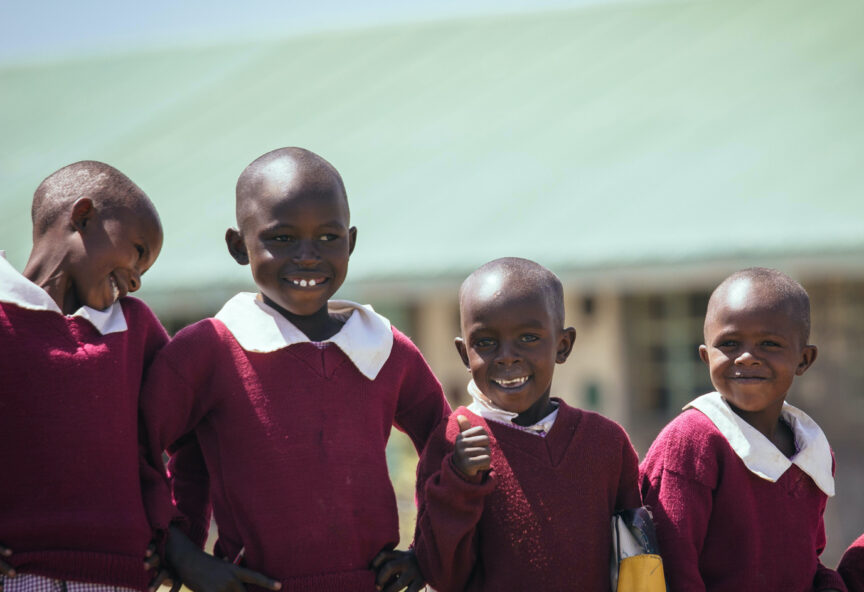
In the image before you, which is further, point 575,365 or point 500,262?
point 575,365

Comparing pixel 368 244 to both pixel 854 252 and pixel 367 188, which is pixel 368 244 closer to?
pixel 367 188

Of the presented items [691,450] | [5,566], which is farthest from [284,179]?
[691,450]

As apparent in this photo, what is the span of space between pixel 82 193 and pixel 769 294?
1640 mm

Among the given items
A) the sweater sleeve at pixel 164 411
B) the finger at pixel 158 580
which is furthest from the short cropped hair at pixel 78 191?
the finger at pixel 158 580

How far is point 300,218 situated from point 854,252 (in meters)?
4.46

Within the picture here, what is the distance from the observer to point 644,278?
256 inches

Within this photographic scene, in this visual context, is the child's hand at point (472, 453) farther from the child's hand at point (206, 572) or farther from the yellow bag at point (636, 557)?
the child's hand at point (206, 572)

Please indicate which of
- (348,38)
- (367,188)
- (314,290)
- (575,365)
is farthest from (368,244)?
(314,290)

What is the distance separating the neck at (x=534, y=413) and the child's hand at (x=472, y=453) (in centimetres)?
27

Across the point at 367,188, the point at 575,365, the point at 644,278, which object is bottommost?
the point at 575,365

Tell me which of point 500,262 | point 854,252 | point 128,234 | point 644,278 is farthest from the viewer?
point 644,278

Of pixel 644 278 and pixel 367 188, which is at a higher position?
pixel 367 188

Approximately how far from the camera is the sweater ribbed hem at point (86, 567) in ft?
7.14

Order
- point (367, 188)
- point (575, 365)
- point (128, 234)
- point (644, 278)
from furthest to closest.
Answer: point (367, 188), point (575, 365), point (644, 278), point (128, 234)
